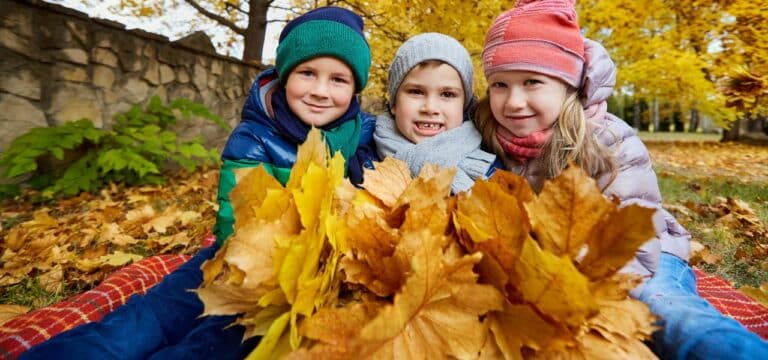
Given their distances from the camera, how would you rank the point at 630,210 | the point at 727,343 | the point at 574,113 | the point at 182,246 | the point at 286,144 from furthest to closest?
the point at 182,246 → the point at 286,144 → the point at 574,113 → the point at 727,343 → the point at 630,210

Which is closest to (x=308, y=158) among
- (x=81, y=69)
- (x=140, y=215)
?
(x=140, y=215)

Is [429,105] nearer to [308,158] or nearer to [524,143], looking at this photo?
[524,143]

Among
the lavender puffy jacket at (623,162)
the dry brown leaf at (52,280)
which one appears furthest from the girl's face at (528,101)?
the dry brown leaf at (52,280)

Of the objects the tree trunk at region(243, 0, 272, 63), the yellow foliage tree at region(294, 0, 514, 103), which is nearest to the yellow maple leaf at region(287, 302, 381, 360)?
the yellow foliage tree at region(294, 0, 514, 103)

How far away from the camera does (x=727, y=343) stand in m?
0.91

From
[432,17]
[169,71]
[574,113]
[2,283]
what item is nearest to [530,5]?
[574,113]

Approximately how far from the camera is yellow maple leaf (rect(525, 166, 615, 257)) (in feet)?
1.93

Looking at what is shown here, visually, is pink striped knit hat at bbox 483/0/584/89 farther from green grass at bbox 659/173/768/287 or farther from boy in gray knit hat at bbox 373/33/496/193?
green grass at bbox 659/173/768/287

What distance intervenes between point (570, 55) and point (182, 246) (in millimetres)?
2362

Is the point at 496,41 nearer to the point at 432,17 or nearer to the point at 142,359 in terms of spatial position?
the point at 142,359

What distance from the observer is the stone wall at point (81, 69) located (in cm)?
351

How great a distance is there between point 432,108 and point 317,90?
46cm

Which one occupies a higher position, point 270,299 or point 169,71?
point 169,71

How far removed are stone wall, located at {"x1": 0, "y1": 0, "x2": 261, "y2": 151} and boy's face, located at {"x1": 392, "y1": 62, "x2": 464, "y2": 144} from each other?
3612 mm
